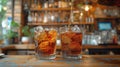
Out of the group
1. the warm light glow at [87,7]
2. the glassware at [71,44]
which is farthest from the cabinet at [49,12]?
the glassware at [71,44]

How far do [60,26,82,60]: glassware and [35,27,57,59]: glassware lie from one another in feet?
0.18

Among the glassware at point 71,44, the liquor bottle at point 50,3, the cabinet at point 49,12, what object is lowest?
the glassware at point 71,44

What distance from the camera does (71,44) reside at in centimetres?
115

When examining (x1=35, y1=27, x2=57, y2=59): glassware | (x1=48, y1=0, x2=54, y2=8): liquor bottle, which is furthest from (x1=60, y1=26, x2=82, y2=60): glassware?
(x1=48, y1=0, x2=54, y2=8): liquor bottle

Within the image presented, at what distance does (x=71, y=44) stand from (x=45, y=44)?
Answer: 0.42ft

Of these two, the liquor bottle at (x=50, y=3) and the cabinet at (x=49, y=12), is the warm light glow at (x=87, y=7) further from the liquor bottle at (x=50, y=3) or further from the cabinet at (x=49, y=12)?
the liquor bottle at (x=50, y=3)

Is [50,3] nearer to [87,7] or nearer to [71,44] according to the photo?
[87,7]

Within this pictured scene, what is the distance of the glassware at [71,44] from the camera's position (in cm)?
115

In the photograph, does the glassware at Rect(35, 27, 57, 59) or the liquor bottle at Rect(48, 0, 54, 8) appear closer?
the glassware at Rect(35, 27, 57, 59)

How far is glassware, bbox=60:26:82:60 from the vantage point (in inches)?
45.3

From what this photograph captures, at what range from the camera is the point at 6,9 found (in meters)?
5.78

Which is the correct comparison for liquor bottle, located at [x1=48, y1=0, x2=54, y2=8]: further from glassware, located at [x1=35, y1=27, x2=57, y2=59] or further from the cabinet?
glassware, located at [x1=35, y1=27, x2=57, y2=59]

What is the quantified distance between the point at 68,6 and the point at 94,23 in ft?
2.57

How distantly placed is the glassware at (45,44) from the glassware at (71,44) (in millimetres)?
55
